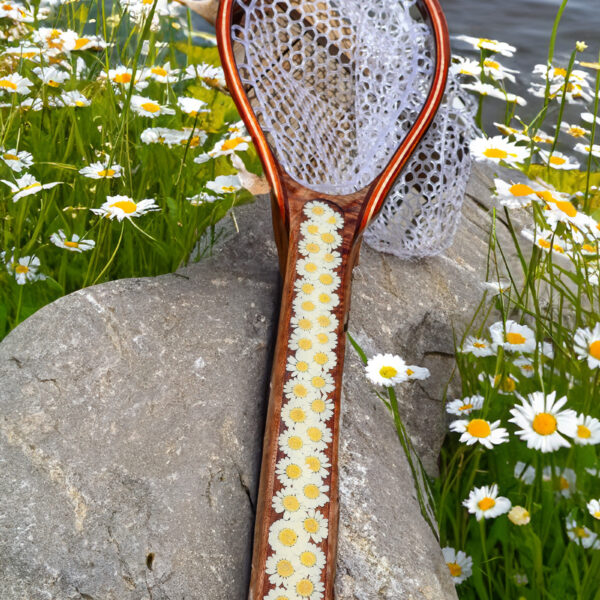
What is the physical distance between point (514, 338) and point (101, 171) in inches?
29.0

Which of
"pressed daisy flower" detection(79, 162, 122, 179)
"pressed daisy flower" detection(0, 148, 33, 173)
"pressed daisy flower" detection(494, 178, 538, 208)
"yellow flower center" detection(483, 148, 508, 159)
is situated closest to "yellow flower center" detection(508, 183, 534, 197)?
"pressed daisy flower" detection(494, 178, 538, 208)

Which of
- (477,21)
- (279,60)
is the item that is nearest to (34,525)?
(279,60)

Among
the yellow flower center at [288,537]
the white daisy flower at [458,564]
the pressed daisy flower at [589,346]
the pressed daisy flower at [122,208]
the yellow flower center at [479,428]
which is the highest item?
the pressed daisy flower at [589,346]

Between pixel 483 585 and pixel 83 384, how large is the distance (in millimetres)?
552

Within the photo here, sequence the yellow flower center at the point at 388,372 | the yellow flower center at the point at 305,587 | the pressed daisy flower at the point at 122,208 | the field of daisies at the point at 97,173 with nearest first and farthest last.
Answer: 1. the yellow flower center at the point at 305,587
2. the yellow flower center at the point at 388,372
3. the pressed daisy flower at the point at 122,208
4. the field of daisies at the point at 97,173

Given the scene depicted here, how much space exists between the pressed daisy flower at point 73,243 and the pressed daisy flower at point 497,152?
615mm

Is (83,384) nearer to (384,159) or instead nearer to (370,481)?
(370,481)

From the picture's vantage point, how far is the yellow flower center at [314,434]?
94 cm

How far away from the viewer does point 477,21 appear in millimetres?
3266

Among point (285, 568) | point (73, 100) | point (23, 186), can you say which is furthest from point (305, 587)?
point (73, 100)

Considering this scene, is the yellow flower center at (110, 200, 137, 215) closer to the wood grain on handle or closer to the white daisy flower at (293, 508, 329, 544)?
the wood grain on handle

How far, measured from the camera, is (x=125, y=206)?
1.13 meters

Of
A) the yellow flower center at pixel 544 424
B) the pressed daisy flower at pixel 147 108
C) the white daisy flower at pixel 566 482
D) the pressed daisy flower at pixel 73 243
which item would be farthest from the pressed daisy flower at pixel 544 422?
the pressed daisy flower at pixel 147 108

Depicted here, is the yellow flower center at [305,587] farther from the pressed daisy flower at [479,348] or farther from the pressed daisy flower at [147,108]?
the pressed daisy flower at [147,108]
